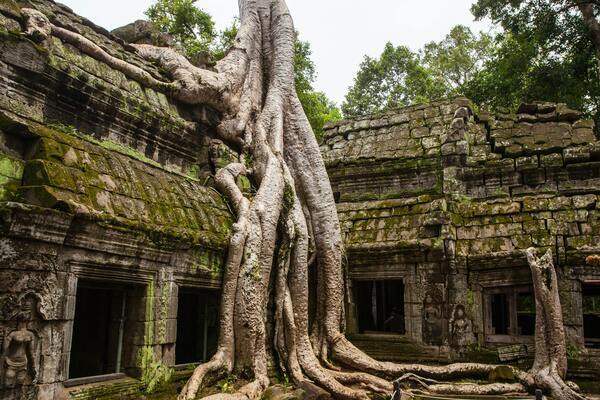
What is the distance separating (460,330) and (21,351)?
612 centimetres

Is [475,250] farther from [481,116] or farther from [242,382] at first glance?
[242,382]

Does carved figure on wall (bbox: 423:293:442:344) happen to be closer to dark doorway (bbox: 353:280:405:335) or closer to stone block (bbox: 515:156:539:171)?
dark doorway (bbox: 353:280:405:335)

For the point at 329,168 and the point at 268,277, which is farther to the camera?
the point at 329,168

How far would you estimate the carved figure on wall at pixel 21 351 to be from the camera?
13.8ft

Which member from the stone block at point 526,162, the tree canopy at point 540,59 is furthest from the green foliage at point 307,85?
the stone block at point 526,162

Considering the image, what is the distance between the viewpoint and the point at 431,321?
8.48m

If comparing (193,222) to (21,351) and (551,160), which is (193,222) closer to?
(21,351)

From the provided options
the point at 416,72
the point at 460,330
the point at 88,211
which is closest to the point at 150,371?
the point at 88,211

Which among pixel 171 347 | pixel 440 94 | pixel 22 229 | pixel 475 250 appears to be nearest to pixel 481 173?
pixel 475 250

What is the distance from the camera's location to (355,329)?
929 cm

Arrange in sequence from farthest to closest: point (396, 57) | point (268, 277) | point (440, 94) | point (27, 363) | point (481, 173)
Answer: point (396, 57) → point (440, 94) → point (481, 173) → point (268, 277) → point (27, 363)

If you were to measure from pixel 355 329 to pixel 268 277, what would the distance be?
9.69ft

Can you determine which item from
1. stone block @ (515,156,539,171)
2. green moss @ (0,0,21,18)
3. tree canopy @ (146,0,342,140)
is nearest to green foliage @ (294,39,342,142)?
tree canopy @ (146,0,342,140)

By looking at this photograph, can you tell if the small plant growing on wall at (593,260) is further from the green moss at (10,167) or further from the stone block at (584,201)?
the green moss at (10,167)
